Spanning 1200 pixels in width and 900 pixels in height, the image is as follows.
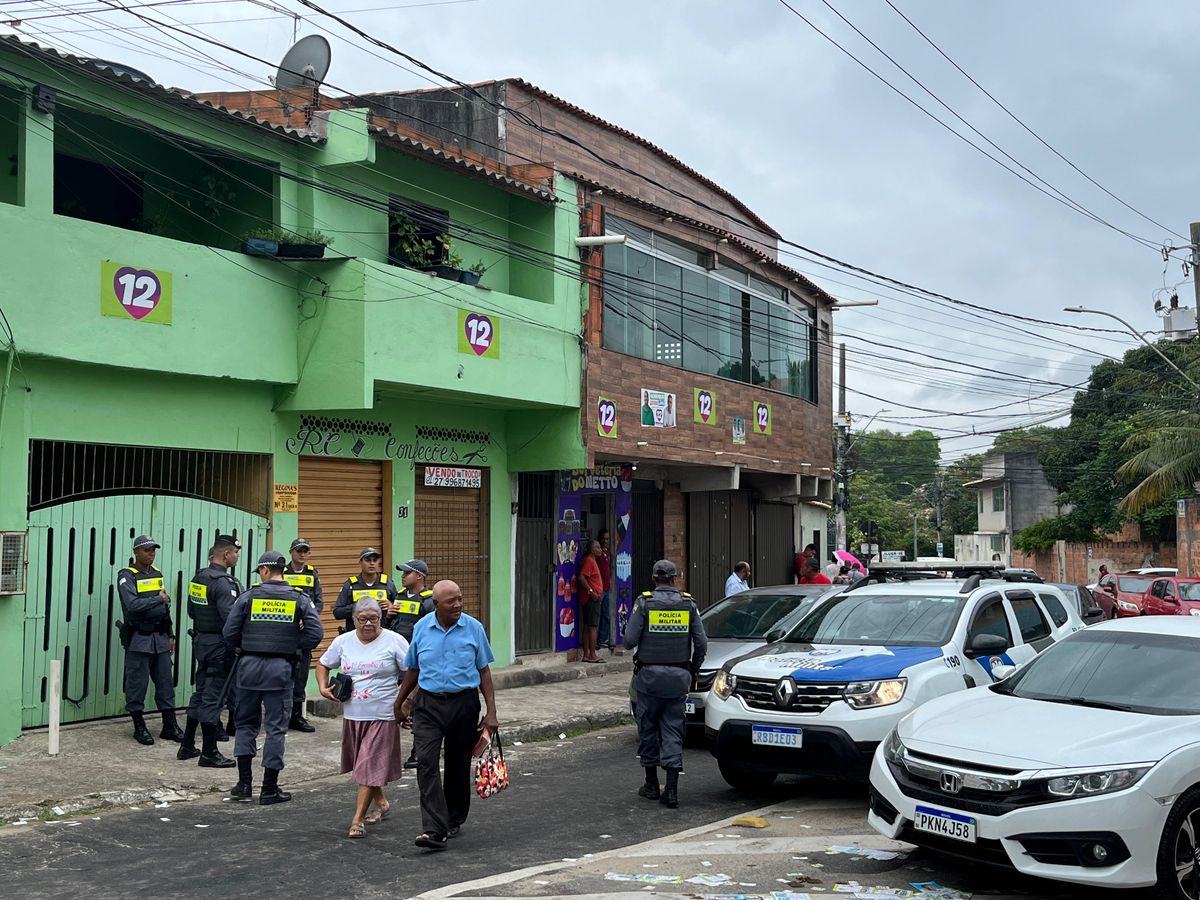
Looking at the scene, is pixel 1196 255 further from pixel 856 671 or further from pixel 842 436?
pixel 856 671

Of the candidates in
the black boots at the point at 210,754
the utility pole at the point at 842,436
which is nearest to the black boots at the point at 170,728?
the black boots at the point at 210,754

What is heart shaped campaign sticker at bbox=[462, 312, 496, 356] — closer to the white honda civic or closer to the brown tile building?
the brown tile building

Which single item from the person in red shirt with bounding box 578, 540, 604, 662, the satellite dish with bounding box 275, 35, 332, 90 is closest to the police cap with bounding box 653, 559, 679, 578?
the satellite dish with bounding box 275, 35, 332, 90

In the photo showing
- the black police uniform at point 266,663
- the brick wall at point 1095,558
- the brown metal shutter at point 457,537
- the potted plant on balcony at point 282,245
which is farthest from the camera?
the brick wall at point 1095,558

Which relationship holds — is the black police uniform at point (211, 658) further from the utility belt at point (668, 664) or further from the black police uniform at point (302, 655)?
the utility belt at point (668, 664)

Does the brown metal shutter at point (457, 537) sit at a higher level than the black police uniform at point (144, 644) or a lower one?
higher

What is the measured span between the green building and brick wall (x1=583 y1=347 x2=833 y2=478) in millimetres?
731

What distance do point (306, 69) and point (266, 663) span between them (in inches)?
325

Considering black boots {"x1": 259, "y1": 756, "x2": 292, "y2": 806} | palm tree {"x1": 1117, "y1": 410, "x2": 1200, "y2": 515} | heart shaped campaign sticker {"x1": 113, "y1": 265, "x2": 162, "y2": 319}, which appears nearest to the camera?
black boots {"x1": 259, "y1": 756, "x2": 292, "y2": 806}

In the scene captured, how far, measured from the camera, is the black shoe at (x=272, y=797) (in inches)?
349

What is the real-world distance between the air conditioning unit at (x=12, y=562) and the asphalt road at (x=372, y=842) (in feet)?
8.44

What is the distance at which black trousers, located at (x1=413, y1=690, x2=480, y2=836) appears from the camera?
7312mm

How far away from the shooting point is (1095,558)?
43000 millimetres

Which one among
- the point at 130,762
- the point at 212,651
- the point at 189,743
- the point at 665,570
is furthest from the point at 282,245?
the point at 665,570
